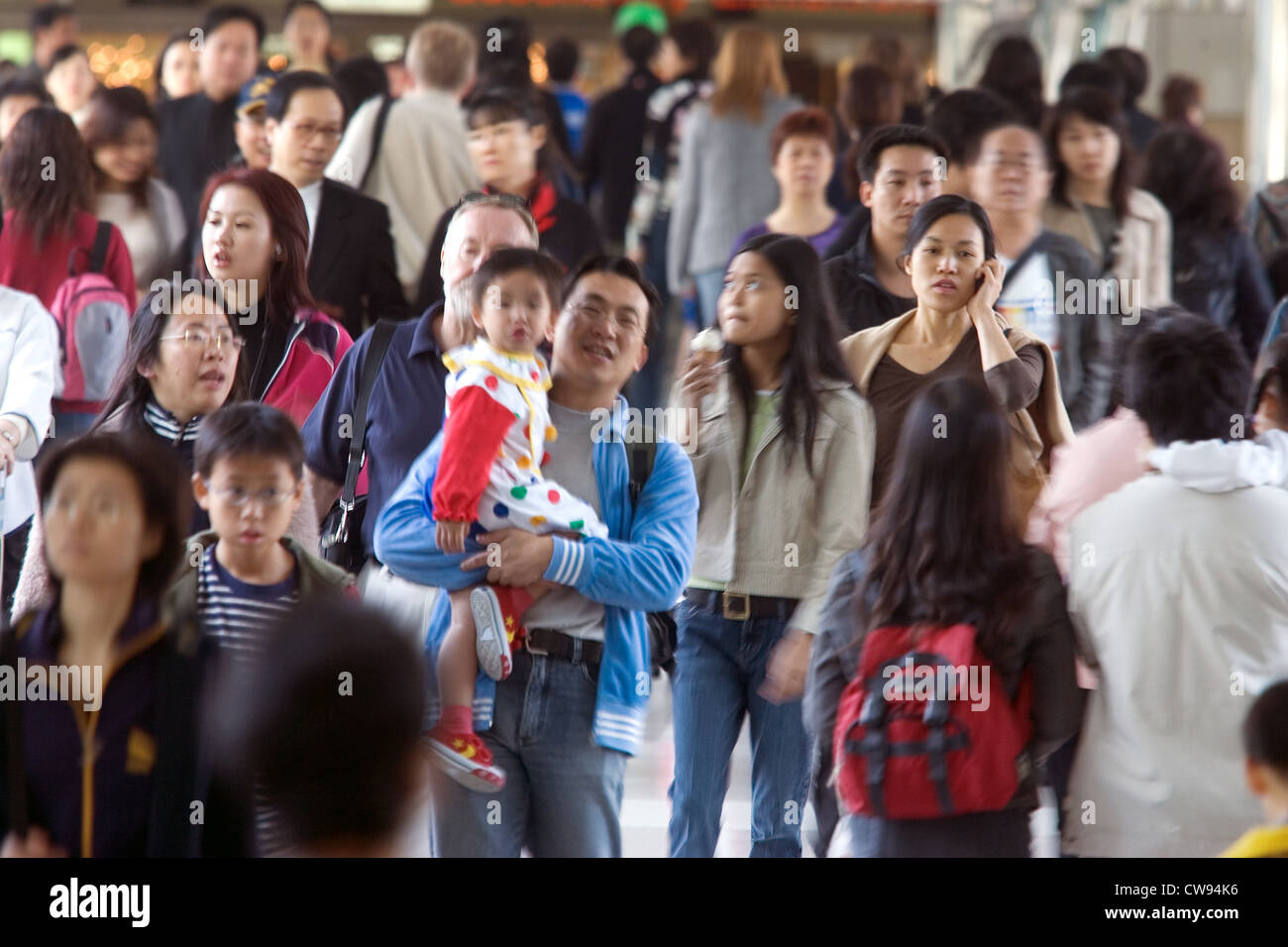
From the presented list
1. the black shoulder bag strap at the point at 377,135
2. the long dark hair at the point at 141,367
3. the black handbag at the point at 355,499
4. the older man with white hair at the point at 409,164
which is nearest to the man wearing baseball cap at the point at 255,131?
the older man with white hair at the point at 409,164

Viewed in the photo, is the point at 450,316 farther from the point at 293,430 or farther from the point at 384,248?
the point at 384,248

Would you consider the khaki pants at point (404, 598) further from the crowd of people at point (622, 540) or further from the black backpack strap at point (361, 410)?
the black backpack strap at point (361, 410)

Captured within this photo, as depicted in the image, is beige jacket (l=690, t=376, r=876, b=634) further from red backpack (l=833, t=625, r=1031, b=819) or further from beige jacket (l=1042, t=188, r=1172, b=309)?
beige jacket (l=1042, t=188, r=1172, b=309)

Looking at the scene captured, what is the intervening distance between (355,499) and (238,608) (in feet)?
2.50

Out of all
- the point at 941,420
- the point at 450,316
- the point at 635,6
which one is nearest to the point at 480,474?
the point at 450,316

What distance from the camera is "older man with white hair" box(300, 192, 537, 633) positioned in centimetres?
394

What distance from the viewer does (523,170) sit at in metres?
5.90

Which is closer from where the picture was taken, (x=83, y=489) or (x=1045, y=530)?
(x=83, y=489)

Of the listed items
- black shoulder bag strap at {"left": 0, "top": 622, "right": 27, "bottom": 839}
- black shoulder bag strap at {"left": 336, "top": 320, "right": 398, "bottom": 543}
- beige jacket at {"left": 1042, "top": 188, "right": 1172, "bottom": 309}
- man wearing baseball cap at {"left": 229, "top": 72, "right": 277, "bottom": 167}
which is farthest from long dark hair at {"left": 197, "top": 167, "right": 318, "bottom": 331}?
beige jacket at {"left": 1042, "top": 188, "right": 1172, "bottom": 309}

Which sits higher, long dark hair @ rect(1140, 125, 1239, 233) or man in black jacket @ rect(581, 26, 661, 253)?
man in black jacket @ rect(581, 26, 661, 253)

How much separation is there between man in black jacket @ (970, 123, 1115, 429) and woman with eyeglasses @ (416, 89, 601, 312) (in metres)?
1.35

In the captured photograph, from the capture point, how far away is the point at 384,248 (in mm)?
5449

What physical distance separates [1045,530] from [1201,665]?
69cm

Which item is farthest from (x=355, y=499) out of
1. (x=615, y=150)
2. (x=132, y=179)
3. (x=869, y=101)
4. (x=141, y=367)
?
(x=615, y=150)
